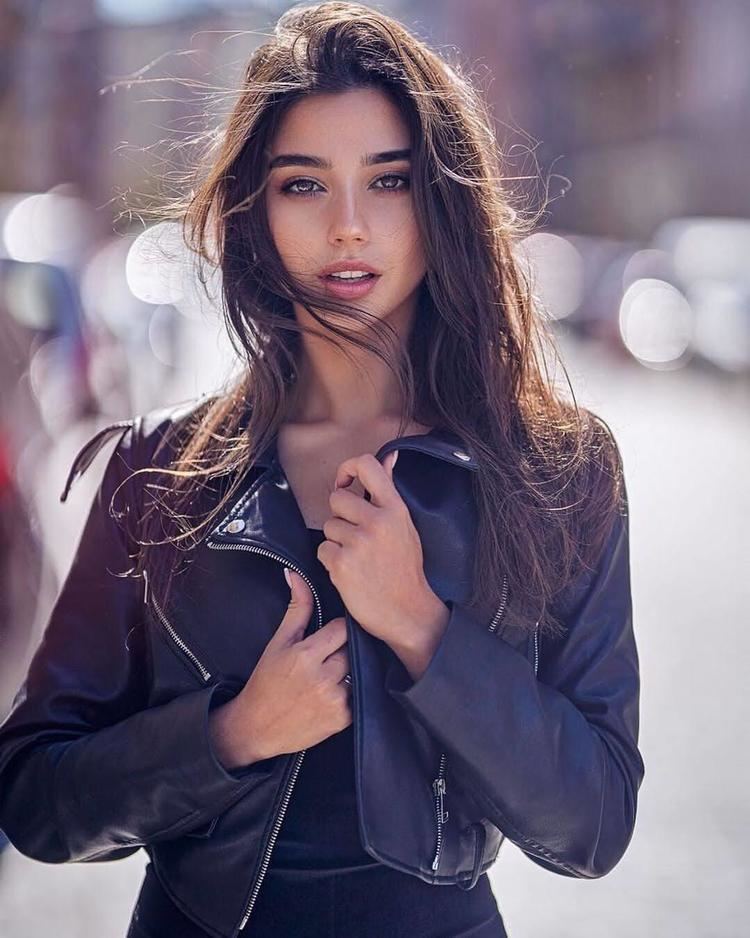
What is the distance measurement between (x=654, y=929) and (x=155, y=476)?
2.90 metres

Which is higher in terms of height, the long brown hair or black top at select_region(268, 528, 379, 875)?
the long brown hair

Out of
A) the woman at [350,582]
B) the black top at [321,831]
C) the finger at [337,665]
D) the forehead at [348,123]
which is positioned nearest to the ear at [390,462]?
the woman at [350,582]

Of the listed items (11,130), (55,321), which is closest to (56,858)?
(55,321)

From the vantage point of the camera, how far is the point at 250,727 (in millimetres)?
2002

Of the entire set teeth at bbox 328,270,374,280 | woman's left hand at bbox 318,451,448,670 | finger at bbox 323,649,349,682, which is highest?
teeth at bbox 328,270,374,280

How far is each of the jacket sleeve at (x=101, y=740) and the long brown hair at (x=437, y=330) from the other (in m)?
0.10

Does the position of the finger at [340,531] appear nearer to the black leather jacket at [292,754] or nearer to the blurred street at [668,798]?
the black leather jacket at [292,754]

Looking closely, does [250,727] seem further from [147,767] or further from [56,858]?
[56,858]

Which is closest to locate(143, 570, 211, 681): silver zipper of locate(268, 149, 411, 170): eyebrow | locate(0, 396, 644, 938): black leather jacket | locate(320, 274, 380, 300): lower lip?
locate(0, 396, 644, 938): black leather jacket

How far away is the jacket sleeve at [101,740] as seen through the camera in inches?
78.9

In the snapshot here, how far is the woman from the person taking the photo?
1.99 meters

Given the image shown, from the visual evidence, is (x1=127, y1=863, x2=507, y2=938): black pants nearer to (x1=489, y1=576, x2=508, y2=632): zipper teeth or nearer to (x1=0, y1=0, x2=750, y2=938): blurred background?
(x1=489, y1=576, x2=508, y2=632): zipper teeth

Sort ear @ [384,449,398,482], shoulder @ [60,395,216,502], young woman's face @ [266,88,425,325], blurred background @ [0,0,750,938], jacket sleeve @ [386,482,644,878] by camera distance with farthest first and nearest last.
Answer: blurred background @ [0,0,750,938]
shoulder @ [60,395,216,502]
young woman's face @ [266,88,425,325]
ear @ [384,449,398,482]
jacket sleeve @ [386,482,644,878]

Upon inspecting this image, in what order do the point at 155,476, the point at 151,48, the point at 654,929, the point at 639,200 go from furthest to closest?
the point at 639,200, the point at 151,48, the point at 654,929, the point at 155,476
